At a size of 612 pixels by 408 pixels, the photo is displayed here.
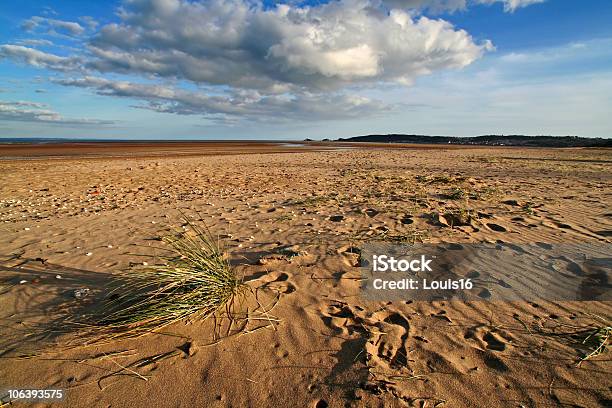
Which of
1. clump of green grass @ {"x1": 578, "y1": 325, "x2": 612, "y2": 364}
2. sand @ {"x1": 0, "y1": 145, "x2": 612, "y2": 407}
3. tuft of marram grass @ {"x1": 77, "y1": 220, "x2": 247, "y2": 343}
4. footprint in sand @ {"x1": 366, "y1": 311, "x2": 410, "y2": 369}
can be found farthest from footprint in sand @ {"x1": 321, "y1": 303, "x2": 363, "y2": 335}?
clump of green grass @ {"x1": 578, "y1": 325, "x2": 612, "y2": 364}

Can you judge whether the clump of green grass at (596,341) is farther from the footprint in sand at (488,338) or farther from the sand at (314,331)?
the footprint in sand at (488,338)

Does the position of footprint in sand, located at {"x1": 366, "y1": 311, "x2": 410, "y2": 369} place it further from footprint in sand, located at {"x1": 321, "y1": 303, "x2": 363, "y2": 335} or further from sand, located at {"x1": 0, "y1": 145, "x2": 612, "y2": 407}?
footprint in sand, located at {"x1": 321, "y1": 303, "x2": 363, "y2": 335}

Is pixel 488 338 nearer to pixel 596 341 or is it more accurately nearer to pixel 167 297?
pixel 596 341

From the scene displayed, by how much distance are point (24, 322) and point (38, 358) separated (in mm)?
808

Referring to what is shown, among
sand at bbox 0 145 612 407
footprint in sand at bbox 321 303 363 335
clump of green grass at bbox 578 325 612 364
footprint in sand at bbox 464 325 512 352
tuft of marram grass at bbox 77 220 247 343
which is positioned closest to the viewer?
sand at bbox 0 145 612 407

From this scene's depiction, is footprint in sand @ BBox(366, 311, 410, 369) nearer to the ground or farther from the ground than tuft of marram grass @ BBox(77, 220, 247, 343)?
nearer to the ground

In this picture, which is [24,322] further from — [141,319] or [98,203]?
[98,203]

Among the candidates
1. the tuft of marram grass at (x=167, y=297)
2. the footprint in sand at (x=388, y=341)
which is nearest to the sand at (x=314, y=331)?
the footprint in sand at (x=388, y=341)

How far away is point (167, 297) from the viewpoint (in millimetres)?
3562

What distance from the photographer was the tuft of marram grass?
131 inches

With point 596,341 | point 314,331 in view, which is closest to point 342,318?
point 314,331

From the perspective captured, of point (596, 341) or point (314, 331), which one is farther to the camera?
point (314, 331)

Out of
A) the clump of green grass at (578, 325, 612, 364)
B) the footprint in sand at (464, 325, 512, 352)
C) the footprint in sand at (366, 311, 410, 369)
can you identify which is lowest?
the footprint in sand at (366, 311, 410, 369)

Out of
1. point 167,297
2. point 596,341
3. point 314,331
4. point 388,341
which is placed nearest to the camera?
point 596,341
